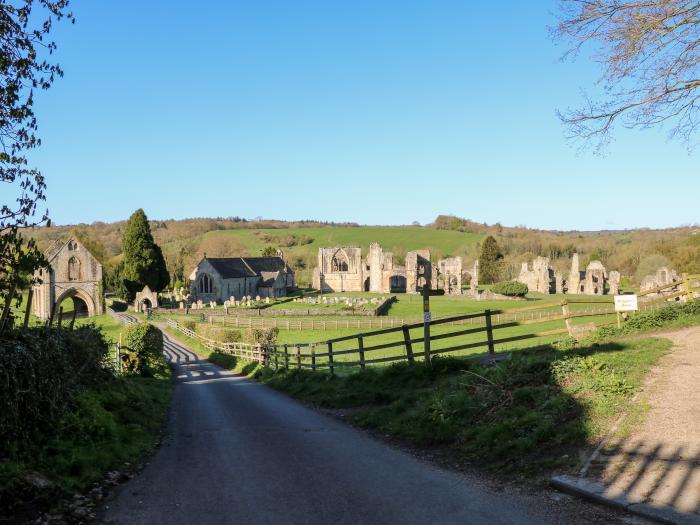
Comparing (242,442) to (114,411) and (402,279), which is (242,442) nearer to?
(114,411)

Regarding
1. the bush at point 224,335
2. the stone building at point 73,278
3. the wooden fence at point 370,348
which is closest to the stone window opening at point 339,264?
the stone building at point 73,278

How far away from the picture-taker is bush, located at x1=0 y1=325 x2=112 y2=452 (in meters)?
6.56

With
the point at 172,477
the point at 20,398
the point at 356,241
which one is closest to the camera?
the point at 20,398

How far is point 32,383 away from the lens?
6.96 meters

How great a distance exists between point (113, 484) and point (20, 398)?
61.4 inches

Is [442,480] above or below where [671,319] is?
below

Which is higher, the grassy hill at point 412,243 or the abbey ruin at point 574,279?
the grassy hill at point 412,243

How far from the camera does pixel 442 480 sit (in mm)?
6863

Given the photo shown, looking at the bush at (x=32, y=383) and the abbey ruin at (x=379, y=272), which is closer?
the bush at (x=32, y=383)

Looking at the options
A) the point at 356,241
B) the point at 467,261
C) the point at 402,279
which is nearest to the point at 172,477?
the point at 402,279

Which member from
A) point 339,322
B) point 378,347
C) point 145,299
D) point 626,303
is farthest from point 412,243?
point 626,303

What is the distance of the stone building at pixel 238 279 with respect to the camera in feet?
236

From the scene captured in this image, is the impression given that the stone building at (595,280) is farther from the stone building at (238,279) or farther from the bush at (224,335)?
the bush at (224,335)

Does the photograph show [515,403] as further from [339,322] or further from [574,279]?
[574,279]
